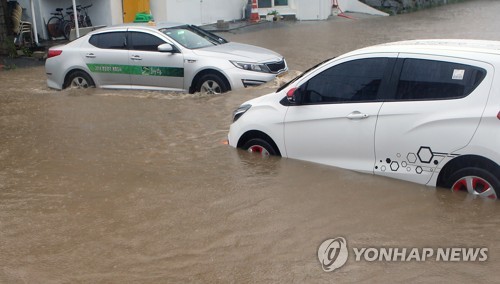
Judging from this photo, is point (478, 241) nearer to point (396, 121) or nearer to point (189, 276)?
point (396, 121)

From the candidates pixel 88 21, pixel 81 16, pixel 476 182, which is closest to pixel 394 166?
pixel 476 182

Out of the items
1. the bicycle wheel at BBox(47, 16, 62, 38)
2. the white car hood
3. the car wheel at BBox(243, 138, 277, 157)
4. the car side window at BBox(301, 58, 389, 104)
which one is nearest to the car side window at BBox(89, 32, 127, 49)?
the white car hood

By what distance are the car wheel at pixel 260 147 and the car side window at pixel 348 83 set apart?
72 centimetres

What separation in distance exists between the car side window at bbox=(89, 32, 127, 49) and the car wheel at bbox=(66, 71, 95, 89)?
67 centimetres

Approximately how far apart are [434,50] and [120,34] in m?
7.42

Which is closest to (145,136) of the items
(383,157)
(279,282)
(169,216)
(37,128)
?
(37,128)

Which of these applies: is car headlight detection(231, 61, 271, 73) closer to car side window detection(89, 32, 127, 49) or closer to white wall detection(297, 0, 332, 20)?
car side window detection(89, 32, 127, 49)

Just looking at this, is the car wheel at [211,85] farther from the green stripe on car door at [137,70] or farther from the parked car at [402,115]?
the parked car at [402,115]

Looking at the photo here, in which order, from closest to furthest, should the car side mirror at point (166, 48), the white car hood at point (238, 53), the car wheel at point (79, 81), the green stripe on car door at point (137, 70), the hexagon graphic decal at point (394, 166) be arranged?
the hexagon graphic decal at point (394, 166) → the white car hood at point (238, 53) → the car side mirror at point (166, 48) → the green stripe on car door at point (137, 70) → the car wheel at point (79, 81)

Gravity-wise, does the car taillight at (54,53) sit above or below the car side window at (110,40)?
below

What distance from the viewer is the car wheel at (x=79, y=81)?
1173 cm

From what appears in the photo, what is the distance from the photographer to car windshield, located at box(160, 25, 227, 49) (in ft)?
36.0

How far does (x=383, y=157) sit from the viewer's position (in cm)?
556

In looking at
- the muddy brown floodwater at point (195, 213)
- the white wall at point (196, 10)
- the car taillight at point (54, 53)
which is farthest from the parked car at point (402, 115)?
the white wall at point (196, 10)
